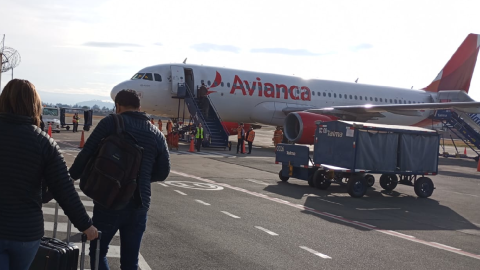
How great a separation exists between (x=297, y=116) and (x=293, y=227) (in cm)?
1603

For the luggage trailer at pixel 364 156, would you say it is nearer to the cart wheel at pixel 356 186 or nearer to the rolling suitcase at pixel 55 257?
the cart wheel at pixel 356 186

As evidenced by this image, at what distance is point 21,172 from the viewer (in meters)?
3.60

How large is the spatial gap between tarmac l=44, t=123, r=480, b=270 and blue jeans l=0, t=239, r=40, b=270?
9.89 feet

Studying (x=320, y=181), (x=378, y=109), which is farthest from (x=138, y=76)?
(x=320, y=181)

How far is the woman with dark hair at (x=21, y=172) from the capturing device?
11.6 feet

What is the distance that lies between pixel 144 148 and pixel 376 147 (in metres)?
10.9

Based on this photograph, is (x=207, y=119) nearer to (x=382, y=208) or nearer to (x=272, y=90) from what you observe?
(x=272, y=90)

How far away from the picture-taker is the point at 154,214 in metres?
9.88

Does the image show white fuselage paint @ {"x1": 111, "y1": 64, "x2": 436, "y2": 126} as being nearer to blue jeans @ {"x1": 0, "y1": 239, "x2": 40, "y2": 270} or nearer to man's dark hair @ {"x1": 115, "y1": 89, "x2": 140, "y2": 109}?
man's dark hair @ {"x1": 115, "y1": 89, "x2": 140, "y2": 109}

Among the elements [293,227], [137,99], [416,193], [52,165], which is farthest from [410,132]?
[52,165]

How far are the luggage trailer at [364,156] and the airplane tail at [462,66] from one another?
2575 centimetres

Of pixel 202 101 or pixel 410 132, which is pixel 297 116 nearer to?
pixel 202 101

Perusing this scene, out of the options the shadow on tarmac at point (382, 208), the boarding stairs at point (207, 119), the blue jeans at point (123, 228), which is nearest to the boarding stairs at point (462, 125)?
the boarding stairs at point (207, 119)

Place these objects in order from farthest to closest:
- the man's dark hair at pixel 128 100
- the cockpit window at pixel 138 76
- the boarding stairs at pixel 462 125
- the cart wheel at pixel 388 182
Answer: the boarding stairs at pixel 462 125 → the cockpit window at pixel 138 76 → the cart wheel at pixel 388 182 → the man's dark hair at pixel 128 100
